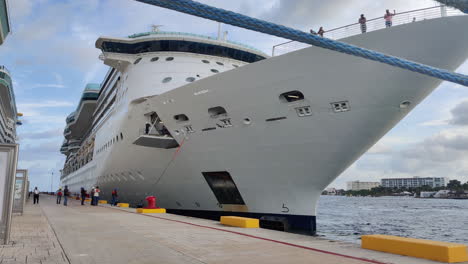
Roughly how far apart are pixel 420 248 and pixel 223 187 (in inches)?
326

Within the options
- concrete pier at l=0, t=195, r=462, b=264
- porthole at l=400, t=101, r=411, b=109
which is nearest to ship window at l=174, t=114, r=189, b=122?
concrete pier at l=0, t=195, r=462, b=264

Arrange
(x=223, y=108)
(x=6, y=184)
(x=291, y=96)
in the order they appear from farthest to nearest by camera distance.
→ (x=223, y=108)
(x=291, y=96)
(x=6, y=184)

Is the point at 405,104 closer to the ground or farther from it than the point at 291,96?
closer to the ground

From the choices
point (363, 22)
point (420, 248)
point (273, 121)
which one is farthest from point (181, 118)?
point (420, 248)

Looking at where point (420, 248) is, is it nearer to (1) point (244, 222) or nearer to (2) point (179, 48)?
(1) point (244, 222)

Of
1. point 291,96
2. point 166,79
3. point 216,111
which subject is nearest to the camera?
point 291,96

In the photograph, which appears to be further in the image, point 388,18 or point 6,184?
point 388,18

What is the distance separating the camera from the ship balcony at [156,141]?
1342cm

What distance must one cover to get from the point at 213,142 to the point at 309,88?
404 centimetres

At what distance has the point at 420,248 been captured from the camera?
5156 millimetres

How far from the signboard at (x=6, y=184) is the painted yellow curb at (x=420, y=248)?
5.94 meters

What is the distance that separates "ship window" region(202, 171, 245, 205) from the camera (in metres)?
12.6

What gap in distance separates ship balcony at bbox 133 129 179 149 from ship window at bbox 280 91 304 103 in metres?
4.96

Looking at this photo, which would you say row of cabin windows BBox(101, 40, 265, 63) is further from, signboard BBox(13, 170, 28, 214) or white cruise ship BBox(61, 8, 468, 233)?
signboard BBox(13, 170, 28, 214)
